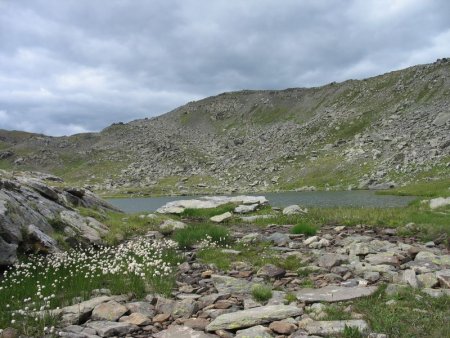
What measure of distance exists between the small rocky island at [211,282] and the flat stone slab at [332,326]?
0.02m

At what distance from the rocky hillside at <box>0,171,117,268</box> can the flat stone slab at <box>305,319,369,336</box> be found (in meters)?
9.86

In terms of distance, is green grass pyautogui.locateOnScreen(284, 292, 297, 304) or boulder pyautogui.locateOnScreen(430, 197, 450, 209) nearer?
green grass pyautogui.locateOnScreen(284, 292, 297, 304)

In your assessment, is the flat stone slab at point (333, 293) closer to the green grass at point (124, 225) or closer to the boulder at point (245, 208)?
the green grass at point (124, 225)

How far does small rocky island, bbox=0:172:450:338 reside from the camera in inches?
338

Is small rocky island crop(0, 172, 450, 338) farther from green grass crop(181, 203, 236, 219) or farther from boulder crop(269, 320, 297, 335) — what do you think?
green grass crop(181, 203, 236, 219)

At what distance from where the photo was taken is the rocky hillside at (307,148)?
8756 cm

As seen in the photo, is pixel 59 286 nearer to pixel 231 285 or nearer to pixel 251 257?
pixel 231 285

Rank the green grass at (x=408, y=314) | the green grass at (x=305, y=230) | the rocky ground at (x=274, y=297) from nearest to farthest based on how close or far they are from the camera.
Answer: the green grass at (x=408, y=314) < the rocky ground at (x=274, y=297) < the green grass at (x=305, y=230)

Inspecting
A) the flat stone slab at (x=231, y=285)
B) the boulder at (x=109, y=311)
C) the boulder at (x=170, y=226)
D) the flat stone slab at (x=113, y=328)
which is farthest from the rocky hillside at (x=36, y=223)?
the flat stone slab at (x=231, y=285)

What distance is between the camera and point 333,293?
10.4m

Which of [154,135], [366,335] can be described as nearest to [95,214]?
[366,335]

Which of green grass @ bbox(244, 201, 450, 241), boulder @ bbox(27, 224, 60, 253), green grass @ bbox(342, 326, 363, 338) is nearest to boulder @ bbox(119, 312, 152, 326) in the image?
green grass @ bbox(342, 326, 363, 338)

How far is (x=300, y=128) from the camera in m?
142

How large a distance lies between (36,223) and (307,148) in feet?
360
